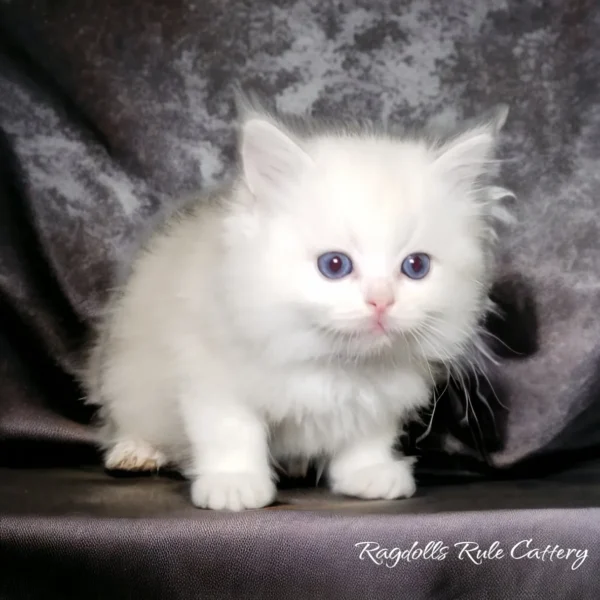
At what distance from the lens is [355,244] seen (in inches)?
51.2

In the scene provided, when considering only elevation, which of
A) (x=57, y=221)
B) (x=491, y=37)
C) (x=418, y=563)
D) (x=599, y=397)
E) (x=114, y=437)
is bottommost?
(x=114, y=437)

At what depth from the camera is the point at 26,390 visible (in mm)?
1832

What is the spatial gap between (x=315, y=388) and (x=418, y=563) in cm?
36

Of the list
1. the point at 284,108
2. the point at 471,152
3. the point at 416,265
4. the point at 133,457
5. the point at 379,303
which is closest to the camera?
the point at 379,303

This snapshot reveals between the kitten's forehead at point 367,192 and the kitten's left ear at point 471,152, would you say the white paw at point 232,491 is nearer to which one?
the kitten's forehead at point 367,192

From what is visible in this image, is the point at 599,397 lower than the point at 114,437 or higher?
higher

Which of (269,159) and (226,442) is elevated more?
(269,159)

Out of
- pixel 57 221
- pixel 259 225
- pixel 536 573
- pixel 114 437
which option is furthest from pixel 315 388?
pixel 57 221

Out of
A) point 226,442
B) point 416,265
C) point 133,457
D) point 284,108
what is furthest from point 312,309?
point 284,108

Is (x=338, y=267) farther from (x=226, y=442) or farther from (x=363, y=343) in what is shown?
(x=226, y=442)

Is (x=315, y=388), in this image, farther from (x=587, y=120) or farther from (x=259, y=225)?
(x=587, y=120)

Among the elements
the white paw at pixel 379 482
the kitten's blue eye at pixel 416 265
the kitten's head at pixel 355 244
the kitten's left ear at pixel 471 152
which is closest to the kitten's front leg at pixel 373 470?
the white paw at pixel 379 482

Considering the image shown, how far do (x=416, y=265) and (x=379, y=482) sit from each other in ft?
1.44

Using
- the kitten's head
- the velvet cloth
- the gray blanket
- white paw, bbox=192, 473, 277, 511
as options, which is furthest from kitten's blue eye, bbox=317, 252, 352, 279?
the gray blanket
